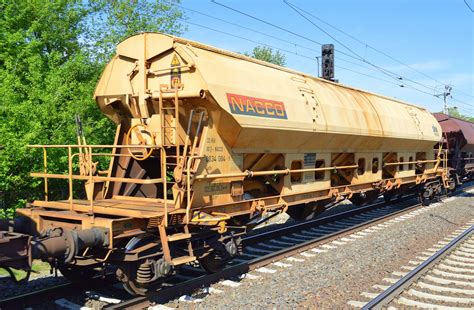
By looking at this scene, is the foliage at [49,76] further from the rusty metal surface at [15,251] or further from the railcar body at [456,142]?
the railcar body at [456,142]

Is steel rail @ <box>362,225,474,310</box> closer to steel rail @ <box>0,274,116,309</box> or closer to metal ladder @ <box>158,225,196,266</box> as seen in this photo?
metal ladder @ <box>158,225,196,266</box>

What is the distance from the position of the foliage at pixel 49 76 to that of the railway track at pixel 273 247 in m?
5.46

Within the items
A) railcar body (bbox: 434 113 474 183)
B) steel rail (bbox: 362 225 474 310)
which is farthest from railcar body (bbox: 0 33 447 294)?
railcar body (bbox: 434 113 474 183)

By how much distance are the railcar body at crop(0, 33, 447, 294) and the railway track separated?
0.36m

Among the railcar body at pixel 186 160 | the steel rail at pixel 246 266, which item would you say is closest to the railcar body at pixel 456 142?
the steel rail at pixel 246 266

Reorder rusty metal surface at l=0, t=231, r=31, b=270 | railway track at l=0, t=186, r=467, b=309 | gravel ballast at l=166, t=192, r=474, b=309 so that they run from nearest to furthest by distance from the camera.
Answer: rusty metal surface at l=0, t=231, r=31, b=270 → railway track at l=0, t=186, r=467, b=309 → gravel ballast at l=166, t=192, r=474, b=309

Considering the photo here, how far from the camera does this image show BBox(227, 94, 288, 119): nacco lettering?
6664mm

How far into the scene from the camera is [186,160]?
6.44 m

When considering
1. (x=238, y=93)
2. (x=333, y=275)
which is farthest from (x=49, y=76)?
(x=333, y=275)

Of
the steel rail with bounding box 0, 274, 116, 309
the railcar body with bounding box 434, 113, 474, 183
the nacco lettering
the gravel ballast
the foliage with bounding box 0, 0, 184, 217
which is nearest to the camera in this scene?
the steel rail with bounding box 0, 274, 116, 309

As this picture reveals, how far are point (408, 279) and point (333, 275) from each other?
4.05 feet

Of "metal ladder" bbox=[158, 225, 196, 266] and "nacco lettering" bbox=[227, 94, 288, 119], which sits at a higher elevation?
"nacco lettering" bbox=[227, 94, 288, 119]

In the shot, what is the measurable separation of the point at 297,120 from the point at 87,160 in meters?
3.86

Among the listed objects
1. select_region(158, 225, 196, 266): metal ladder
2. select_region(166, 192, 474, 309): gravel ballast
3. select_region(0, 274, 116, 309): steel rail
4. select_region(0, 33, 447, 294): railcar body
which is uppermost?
select_region(0, 33, 447, 294): railcar body
